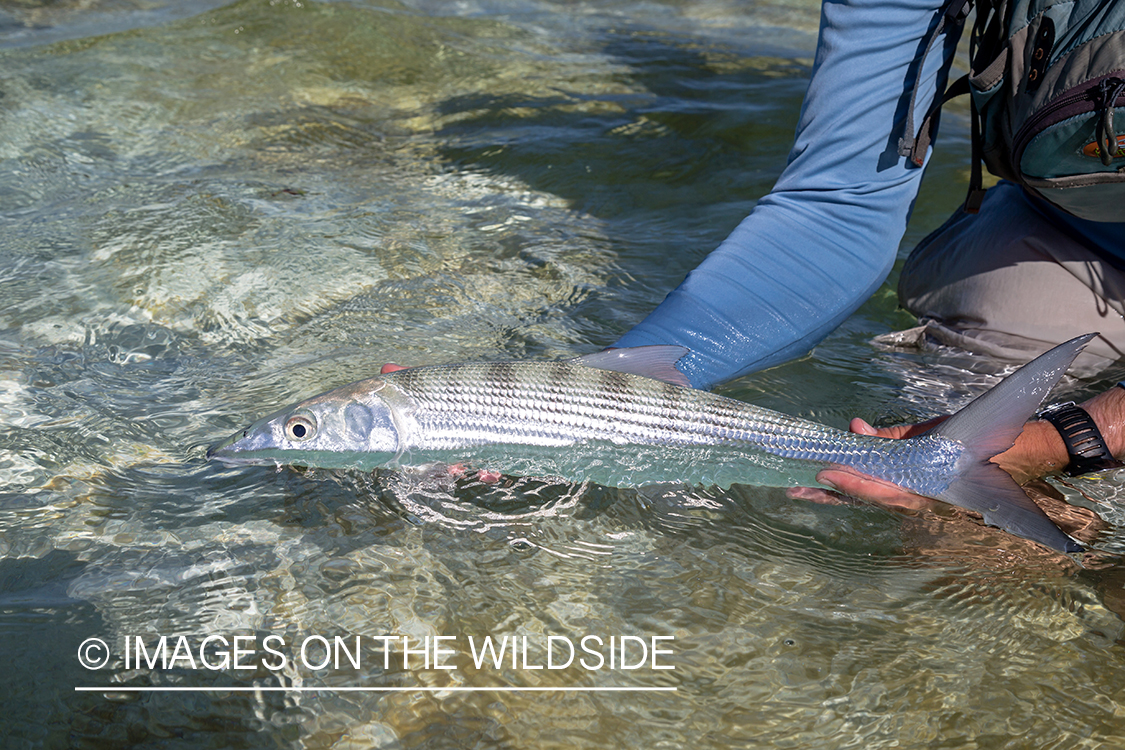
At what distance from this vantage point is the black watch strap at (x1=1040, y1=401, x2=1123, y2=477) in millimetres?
3355

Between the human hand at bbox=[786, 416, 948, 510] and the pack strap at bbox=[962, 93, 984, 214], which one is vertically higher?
the pack strap at bbox=[962, 93, 984, 214]

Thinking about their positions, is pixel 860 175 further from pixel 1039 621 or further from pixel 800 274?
pixel 1039 621

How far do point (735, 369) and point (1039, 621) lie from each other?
57.1 inches

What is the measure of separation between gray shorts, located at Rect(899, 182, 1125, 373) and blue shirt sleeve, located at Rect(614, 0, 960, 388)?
30.8 inches

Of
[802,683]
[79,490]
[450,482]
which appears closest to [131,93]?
[79,490]

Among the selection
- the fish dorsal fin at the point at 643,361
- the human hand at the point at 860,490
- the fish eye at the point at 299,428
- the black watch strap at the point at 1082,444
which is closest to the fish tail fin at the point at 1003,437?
the human hand at the point at 860,490

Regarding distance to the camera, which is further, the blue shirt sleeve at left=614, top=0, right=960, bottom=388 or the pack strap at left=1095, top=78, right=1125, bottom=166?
the blue shirt sleeve at left=614, top=0, right=960, bottom=388

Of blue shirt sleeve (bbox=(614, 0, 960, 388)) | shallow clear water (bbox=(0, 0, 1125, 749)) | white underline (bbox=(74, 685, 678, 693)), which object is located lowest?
white underline (bbox=(74, 685, 678, 693))

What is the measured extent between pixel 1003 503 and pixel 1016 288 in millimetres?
1850

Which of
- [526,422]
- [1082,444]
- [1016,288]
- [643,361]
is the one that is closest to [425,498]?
[526,422]

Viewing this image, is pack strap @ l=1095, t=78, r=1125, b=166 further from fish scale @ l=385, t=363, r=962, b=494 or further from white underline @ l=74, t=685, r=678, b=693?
white underline @ l=74, t=685, r=678, b=693

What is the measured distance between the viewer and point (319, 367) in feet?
13.7

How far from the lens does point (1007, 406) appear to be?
285 centimetres

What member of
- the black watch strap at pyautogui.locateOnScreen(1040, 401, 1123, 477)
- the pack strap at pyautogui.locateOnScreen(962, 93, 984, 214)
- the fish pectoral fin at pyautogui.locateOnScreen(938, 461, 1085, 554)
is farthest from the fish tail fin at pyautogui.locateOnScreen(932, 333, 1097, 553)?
the pack strap at pyautogui.locateOnScreen(962, 93, 984, 214)
